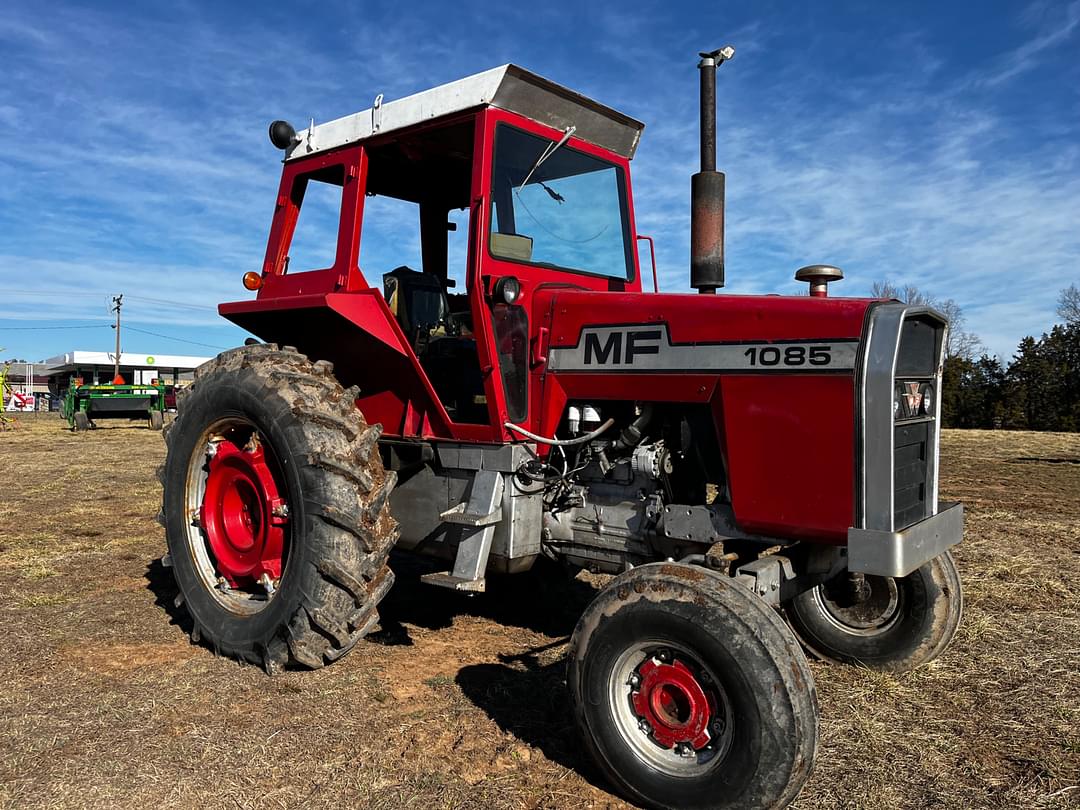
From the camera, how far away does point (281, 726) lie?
3324 mm

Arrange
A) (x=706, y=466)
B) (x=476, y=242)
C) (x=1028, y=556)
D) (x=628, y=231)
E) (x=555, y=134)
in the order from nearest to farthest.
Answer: (x=706, y=466) < (x=476, y=242) < (x=555, y=134) < (x=628, y=231) < (x=1028, y=556)

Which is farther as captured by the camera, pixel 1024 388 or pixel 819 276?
pixel 1024 388

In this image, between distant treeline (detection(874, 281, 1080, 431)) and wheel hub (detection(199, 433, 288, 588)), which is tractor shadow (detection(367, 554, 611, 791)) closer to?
wheel hub (detection(199, 433, 288, 588))

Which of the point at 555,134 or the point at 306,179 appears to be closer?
the point at 555,134

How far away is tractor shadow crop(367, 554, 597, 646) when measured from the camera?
478 centimetres

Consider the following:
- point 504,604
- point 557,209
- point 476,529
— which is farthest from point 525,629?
point 557,209

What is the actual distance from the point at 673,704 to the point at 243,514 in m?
2.60

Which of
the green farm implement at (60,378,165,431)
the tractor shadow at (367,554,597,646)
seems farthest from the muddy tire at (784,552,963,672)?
the green farm implement at (60,378,165,431)

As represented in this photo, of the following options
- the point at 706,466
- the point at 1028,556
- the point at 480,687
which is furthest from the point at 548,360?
the point at 1028,556

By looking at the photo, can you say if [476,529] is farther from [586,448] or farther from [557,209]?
[557,209]

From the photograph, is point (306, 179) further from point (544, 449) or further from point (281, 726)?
point (281, 726)

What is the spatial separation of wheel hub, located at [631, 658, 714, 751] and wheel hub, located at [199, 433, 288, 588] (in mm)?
2060

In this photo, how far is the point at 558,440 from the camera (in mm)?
3822

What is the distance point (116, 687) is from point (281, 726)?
0.94 m
